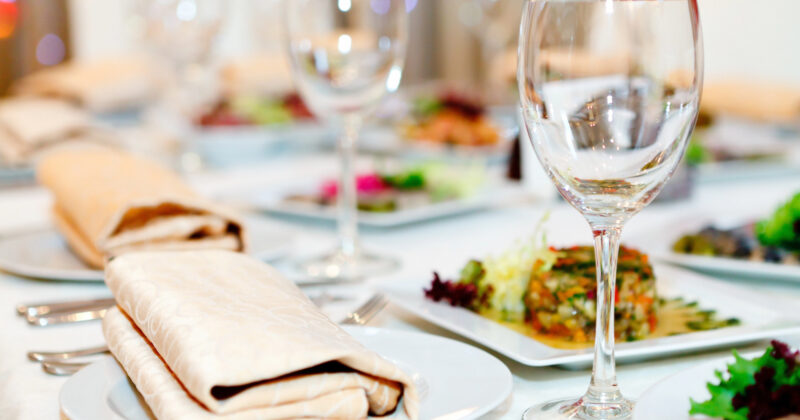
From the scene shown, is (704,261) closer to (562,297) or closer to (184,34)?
(562,297)

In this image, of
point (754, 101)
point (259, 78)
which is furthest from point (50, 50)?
point (754, 101)

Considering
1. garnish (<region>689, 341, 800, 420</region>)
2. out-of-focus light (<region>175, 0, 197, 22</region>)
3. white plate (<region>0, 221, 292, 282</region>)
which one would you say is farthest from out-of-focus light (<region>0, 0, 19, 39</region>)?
garnish (<region>689, 341, 800, 420</region>)

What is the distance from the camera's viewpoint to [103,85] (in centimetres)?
260

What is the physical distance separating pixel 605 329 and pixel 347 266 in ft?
1.69

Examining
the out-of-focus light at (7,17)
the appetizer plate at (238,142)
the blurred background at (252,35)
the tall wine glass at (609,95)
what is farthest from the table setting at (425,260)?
the out-of-focus light at (7,17)

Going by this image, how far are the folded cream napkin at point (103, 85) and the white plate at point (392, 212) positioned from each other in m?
1.32

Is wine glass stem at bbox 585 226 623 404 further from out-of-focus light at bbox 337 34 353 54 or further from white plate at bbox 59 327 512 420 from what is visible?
out-of-focus light at bbox 337 34 353 54

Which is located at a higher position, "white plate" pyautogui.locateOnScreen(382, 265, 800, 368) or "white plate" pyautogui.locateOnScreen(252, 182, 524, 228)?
"white plate" pyautogui.locateOnScreen(382, 265, 800, 368)

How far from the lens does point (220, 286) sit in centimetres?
61

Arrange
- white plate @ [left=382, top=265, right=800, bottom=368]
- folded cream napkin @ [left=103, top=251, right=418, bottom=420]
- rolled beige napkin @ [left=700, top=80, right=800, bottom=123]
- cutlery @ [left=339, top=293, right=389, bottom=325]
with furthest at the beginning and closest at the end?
rolled beige napkin @ [left=700, top=80, right=800, bottom=123] < cutlery @ [left=339, top=293, right=389, bottom=325] < white plate @ [left=382, top=265, right=800, bottom=368] < folded cream napkin @ [left=103, top=251, right=418, bottom=420]

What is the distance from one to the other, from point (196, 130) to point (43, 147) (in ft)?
1.39

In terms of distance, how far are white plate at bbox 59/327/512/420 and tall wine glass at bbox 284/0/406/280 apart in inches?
→ 15.2

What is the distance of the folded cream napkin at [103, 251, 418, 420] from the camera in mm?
480

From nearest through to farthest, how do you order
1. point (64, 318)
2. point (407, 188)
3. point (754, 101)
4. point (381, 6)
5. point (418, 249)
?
1. point (64, 318)
2. point (381, 6)
3. point (418, 249)
4. point (407, 188)
5. point (754, 101)
